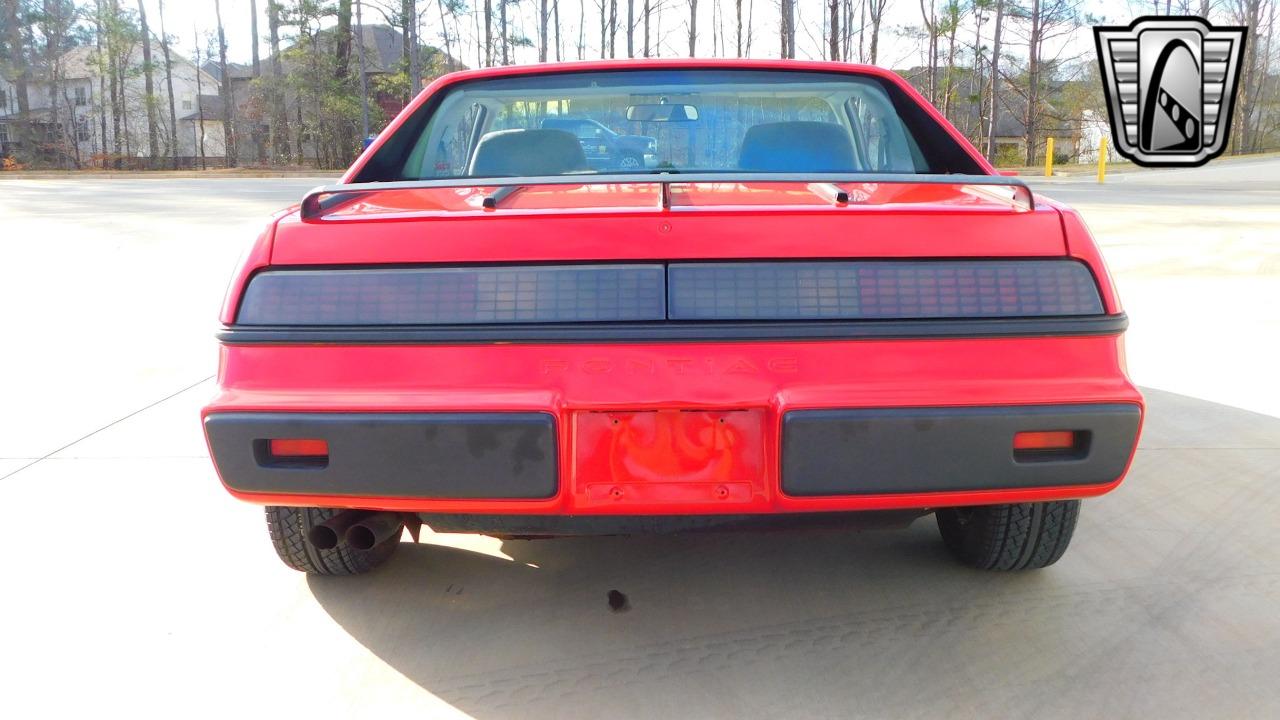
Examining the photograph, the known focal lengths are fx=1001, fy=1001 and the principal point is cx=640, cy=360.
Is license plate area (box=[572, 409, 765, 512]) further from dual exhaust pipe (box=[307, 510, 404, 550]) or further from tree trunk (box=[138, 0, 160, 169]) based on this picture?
tree trunk (box=[138, 0, 160, 169])

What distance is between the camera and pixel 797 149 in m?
2.88

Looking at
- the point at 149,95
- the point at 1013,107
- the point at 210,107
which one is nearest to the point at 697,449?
the point at 1013,107

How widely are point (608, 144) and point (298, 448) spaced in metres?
1.46

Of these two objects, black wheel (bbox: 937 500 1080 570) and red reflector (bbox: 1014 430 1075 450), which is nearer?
red reflector (bbox: 1014 430 1075 450)

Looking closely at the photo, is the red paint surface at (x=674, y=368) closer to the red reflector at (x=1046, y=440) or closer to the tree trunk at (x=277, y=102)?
the red reflector at (x=1046, y=440)

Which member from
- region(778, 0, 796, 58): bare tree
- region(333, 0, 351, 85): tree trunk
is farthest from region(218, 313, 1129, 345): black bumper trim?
region(333, 0, 351, 85): tree trunk

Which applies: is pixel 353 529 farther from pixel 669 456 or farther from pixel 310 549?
pixel 669 456

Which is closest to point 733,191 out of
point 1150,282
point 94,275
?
point 1150,282

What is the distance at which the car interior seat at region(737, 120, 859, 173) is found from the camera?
286 cm

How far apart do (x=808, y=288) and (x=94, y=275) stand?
7977 millimetres

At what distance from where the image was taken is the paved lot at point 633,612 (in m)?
2.09

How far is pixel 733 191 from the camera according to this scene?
92.2 inches

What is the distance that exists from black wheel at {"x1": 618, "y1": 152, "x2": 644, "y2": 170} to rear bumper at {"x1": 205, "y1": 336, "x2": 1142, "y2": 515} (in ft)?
4.07

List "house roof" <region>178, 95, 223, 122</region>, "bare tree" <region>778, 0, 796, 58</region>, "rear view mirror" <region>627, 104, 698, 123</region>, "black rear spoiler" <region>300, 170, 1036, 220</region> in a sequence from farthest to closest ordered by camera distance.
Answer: "house roof" <region>178, 95, 223, 122</region> → "bare tree" <region>778, 0, 796, 58</region> → "rear view mirror" <region>627, 104, 698, 123</region> → "black rear spoiler" <region>300, 170, 1036, 220</region>
